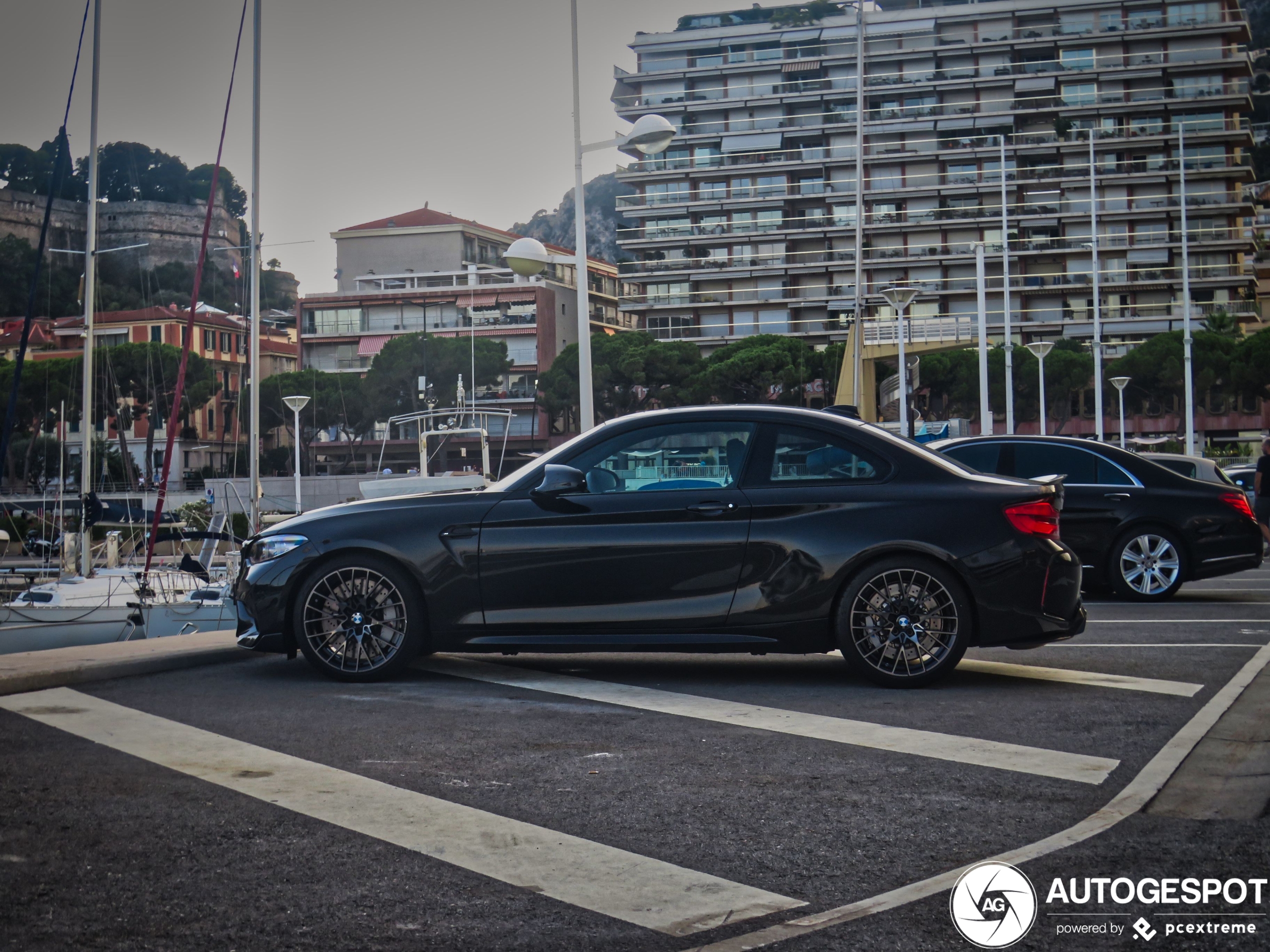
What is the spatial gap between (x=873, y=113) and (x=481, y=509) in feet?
305

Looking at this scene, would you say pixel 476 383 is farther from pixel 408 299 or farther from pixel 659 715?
pixel 659 715

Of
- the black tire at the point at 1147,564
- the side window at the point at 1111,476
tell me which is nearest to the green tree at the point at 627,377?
the side window at the point at 1111,476

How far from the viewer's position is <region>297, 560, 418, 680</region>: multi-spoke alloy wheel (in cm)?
718

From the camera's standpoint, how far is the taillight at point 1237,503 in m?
11.8

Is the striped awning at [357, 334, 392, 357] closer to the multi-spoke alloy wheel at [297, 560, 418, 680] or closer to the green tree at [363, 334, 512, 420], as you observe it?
the green tree at [363, 334, 512, 420]

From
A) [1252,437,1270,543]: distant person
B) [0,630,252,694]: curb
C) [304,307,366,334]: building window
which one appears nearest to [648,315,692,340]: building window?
[304,307,366,334]: building window

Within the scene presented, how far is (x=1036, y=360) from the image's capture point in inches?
3105

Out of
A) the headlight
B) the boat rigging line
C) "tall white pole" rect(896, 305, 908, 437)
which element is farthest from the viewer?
"tall white pole" rect(896, 305, 908, 437)

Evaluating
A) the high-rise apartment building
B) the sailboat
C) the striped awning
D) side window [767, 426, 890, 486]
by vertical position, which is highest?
the high-rise apartment building

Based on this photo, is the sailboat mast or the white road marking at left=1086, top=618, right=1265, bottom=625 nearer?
the white road marking at left=1086, top=618, right=1265, bottom=625

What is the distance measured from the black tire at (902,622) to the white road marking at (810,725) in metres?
0.80

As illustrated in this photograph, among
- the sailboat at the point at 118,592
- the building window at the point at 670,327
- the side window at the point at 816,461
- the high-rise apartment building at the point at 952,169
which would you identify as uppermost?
the high-rise apartment building at the point at 952,169

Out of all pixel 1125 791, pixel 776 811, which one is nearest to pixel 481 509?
pixel 776 811

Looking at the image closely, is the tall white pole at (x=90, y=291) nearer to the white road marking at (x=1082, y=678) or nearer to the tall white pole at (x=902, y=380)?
the tall white pole at (x=902, y=380)
